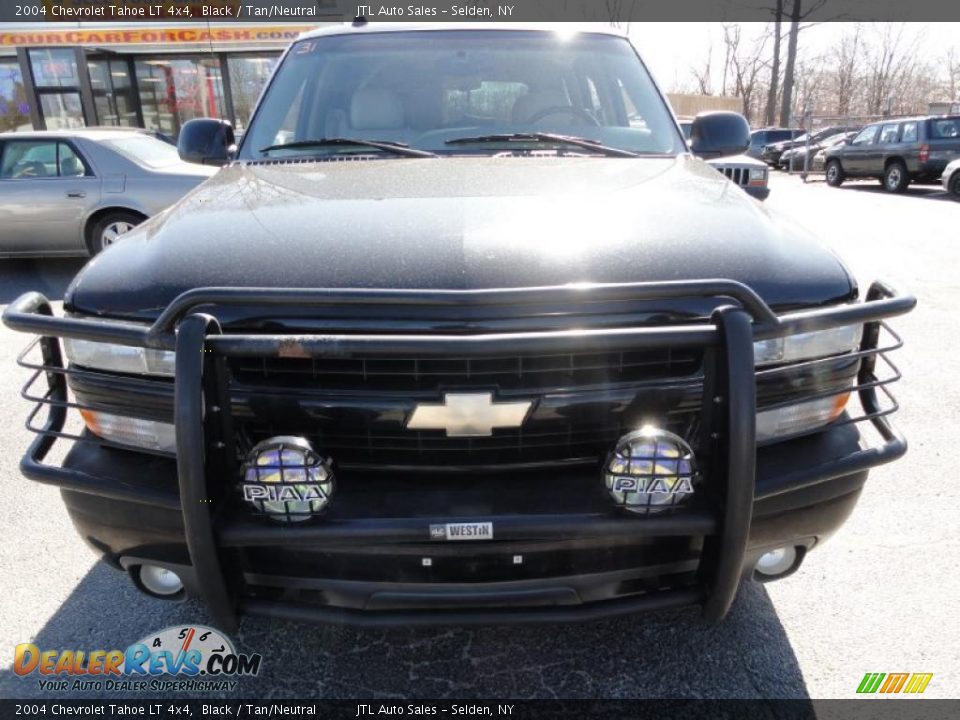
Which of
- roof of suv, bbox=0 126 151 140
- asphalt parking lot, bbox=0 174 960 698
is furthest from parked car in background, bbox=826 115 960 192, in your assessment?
roof of suv, bbox=0 126 151 140

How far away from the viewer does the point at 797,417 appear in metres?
1.88

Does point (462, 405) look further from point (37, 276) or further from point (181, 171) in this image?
point (37, 276)

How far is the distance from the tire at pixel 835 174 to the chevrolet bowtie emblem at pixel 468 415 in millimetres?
20092

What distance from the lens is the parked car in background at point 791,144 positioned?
27.1 meters

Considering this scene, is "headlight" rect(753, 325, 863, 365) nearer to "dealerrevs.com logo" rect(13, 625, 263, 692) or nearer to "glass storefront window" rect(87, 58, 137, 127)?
"dealerrevs.com logo" rect(13, 625, 263, 692)

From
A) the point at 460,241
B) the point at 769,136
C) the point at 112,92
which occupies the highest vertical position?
the point at 112,92

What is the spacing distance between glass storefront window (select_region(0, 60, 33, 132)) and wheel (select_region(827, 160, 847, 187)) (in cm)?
2069

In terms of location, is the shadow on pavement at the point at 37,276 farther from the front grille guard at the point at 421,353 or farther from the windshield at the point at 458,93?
the front grille guard at the point at 421,353

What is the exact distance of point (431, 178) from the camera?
2.35 metres

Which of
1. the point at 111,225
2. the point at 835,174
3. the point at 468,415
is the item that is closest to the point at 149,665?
the point at 468,415

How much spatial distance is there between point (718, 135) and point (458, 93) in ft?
4.07

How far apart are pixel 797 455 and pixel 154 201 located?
750 centimetres

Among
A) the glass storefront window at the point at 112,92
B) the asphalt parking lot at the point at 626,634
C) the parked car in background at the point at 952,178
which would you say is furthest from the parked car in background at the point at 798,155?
the asphalt parking lot at the point at 626,634

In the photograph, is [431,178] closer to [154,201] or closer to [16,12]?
[154,201]
